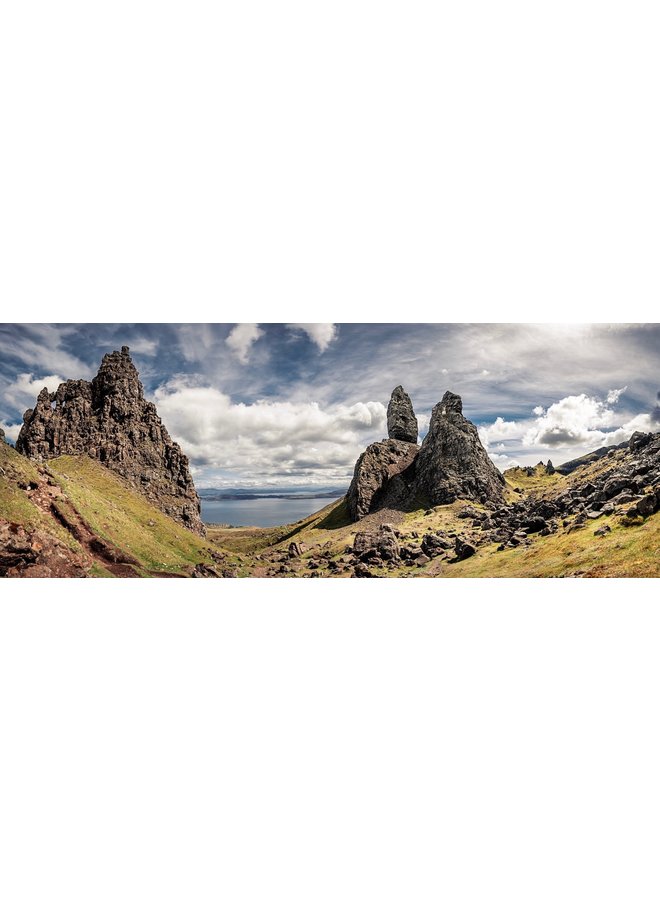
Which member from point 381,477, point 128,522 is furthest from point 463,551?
point 128,522

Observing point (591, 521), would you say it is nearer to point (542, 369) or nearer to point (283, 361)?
point (542, 369)

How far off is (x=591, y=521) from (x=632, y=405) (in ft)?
13.5

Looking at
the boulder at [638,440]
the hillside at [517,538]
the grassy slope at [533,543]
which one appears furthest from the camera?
the boulder at [638,440]

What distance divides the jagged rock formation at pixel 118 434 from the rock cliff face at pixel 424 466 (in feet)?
22.3

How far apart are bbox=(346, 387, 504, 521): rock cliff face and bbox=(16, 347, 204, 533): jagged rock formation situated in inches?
268

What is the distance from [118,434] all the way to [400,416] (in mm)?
11776

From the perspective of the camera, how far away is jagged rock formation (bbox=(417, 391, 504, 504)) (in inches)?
617

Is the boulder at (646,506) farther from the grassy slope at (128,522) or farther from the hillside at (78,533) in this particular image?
the grassy slope at (128,522)

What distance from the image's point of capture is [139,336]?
41.4ft

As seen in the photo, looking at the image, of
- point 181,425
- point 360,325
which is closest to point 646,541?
point 360,325

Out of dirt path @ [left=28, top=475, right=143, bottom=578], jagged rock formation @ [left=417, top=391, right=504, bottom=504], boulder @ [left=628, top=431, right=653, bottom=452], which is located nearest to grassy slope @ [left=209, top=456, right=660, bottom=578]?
boulder @ [left=628, top=431, right=653, bottom=452]

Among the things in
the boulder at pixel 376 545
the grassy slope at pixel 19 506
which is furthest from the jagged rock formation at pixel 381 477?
the grassy slope at pixel 19 506

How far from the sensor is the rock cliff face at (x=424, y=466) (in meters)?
15.1

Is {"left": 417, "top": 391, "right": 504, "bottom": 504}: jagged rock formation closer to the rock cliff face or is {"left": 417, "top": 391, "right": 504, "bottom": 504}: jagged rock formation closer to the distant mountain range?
the rock cliff face
